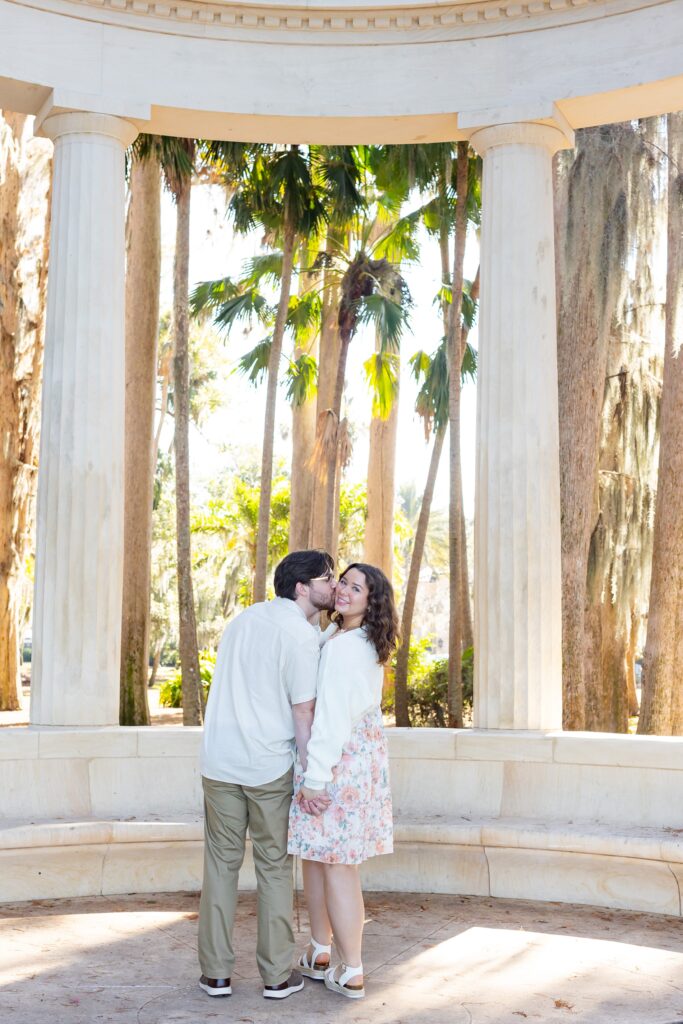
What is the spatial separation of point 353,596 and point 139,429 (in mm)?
16014

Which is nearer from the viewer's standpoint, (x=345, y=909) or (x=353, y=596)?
(x=345, y=909)

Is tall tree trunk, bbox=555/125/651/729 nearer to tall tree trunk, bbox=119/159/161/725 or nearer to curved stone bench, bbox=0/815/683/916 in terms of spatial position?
tall tree trunk, bbox=119/159/161/725

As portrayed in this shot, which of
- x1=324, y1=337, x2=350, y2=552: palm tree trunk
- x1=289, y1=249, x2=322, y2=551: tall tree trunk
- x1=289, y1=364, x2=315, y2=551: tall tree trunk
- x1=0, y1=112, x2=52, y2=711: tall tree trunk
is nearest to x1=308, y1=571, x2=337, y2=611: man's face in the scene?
x1=324, y1=337, x2=350, y2=552: palm tree trunk

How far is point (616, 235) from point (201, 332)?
1364 inches

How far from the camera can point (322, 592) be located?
22.6 ft

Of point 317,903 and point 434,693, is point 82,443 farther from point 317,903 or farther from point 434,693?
point 434,693

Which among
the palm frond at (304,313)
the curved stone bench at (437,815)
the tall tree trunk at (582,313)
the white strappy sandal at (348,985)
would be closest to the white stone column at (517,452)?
the curved stone bench at (437,815)

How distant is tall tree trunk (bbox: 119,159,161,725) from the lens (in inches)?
846

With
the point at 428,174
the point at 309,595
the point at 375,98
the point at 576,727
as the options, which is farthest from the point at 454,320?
the point at 309,595

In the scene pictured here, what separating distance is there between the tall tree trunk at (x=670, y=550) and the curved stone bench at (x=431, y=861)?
889 cm

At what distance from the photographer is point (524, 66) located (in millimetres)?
10969

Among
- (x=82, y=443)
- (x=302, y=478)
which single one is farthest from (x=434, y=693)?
(x=82, y=443)

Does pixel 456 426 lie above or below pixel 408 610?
above

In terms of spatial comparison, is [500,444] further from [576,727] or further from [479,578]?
[576,727]
